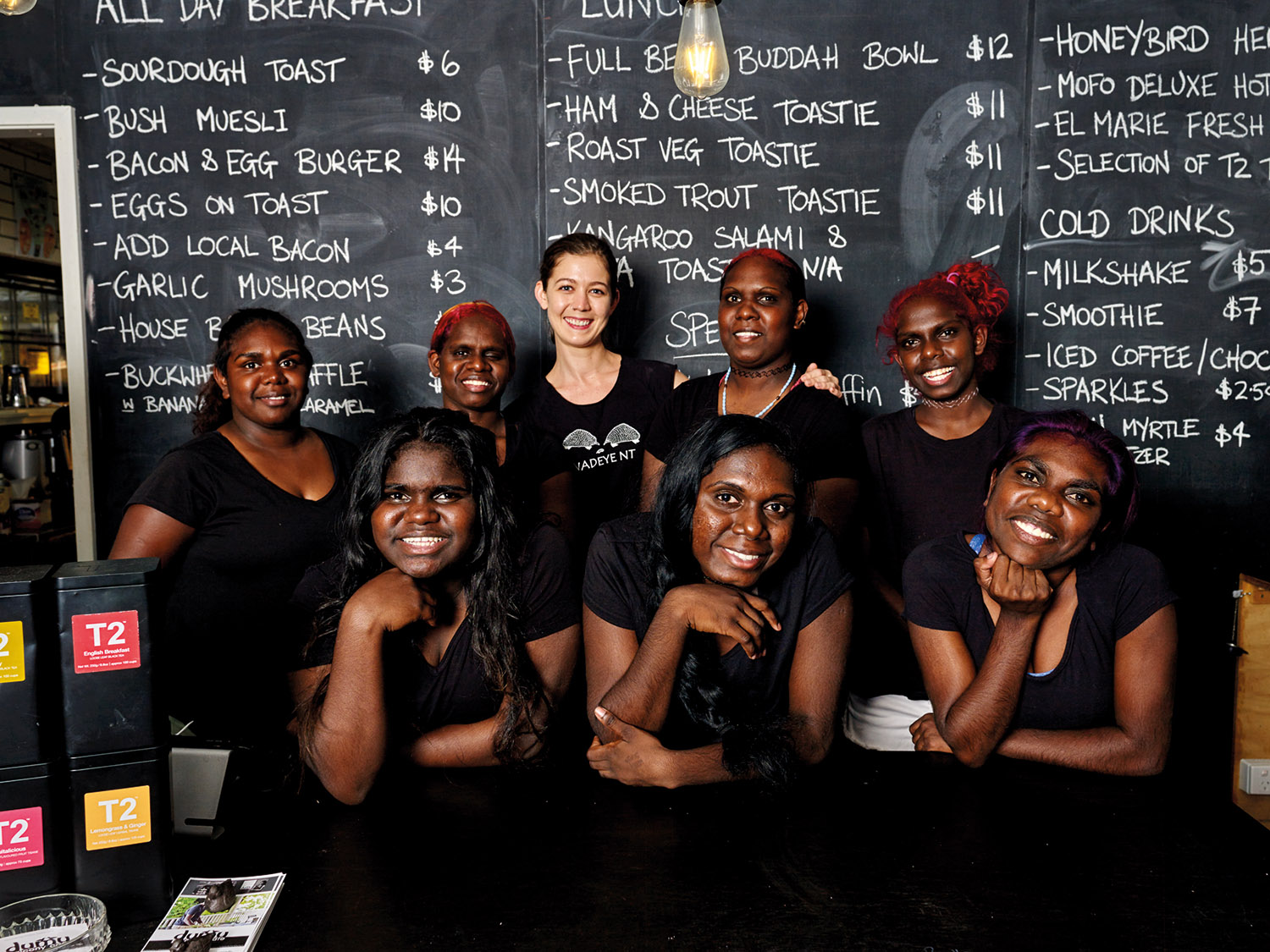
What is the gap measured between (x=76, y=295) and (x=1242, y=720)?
4394 mm

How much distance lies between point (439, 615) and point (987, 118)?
9.61 ft

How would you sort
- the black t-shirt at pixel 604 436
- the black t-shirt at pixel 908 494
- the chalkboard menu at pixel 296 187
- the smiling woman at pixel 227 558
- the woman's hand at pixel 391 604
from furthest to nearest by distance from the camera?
the chalkboard menu at pixel 296 187, the black t-shirt at pixel 604 436, the black t-shirt at pixel 908 494, the smiling woman at pixel 227 558, the woman's hand at pixel 391 604

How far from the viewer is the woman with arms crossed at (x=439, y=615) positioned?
69.2 inches

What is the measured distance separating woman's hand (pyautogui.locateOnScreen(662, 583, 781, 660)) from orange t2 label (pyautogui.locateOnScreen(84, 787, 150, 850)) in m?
0.96

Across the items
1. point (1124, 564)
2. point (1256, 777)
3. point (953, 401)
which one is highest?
point (953, 401)

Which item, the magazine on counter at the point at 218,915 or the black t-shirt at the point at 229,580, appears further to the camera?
the black t-shirt at the point at 229,580

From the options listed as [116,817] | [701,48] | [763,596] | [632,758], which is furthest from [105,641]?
[701,48]

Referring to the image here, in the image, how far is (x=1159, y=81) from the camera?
3.54 metres

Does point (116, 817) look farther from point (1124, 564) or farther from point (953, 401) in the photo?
point (953, 401)

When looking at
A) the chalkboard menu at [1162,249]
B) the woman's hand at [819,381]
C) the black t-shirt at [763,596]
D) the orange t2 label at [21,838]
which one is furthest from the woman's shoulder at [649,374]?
the orange t2 label at [21,838]

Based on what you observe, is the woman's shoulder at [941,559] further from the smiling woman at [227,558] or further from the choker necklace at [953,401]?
the smiling woman at [227,558]

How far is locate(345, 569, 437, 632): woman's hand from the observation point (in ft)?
5.76

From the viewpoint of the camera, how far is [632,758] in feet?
5.48

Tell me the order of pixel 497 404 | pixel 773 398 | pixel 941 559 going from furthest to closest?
pixel 497 404 → pixel 773 398 → pixel 941 559
